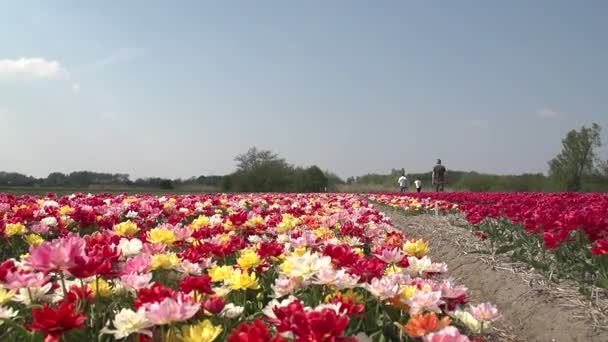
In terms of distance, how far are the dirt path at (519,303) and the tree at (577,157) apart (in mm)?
36883

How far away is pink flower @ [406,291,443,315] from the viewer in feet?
6.11

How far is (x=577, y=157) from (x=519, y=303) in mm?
39996

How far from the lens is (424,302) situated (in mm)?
1863

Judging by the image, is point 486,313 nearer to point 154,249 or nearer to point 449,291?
point 449,291

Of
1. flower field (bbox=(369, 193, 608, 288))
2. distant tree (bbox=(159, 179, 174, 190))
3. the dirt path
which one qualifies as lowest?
the dirt path

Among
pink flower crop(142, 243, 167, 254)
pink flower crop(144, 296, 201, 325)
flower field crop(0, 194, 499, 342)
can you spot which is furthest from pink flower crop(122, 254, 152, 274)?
pink flower crop(144, 296, 201, 325)

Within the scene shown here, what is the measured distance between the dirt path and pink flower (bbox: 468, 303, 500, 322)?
217 cm

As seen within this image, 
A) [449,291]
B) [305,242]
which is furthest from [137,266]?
[305,242]

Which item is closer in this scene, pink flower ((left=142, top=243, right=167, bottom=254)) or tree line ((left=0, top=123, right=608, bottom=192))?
pink flower ((left=142, top=243, right=167, bottom=254))

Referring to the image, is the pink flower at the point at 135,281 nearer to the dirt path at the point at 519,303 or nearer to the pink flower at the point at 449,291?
the pink flower at the point at 449,291

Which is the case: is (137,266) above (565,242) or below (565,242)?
above

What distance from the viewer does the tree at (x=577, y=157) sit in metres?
39.5

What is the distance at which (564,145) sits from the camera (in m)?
40.6

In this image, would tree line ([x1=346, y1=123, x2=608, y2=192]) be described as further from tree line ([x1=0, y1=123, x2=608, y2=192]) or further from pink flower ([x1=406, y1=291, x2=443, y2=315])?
pink flower ([x1=406, y1=291, x2=443, y2=315])
